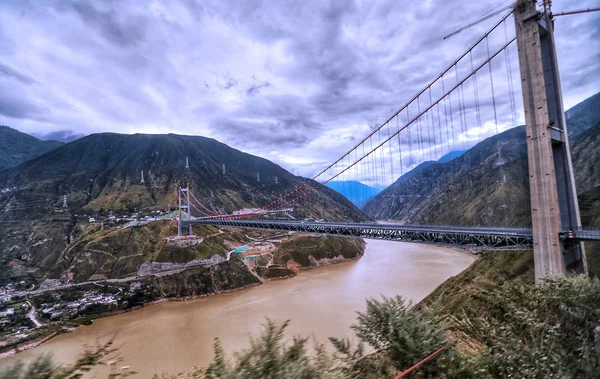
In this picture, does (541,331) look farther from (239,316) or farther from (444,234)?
(239,316)

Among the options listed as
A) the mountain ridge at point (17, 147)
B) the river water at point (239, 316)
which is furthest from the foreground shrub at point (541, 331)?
the mountain ridge at point (17, 147)

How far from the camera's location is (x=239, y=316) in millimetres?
21312

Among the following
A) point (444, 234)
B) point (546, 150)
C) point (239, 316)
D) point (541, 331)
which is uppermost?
point (546, 150)

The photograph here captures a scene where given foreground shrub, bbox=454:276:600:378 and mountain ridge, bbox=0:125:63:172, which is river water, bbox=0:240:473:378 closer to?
foreground shrub, bbox=454:276:600:378

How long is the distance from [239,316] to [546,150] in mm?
20097

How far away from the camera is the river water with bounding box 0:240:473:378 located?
15336mm

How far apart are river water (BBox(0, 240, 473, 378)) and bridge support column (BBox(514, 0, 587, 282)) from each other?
29.4ft

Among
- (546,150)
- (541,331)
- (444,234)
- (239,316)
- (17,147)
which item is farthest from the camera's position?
(17,147)

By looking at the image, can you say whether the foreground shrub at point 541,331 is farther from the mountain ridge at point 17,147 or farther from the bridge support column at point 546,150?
the mountain ridge at point 17,147

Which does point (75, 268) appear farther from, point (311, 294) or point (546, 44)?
point (546, 44)

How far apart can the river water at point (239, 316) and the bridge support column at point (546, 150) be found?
29.4 ft

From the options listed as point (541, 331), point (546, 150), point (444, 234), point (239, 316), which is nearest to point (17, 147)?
point (239, 316)

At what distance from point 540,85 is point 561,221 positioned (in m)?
4.86

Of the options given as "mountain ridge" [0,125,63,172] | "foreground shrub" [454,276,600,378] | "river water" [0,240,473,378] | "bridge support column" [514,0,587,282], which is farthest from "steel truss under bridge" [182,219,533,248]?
"mountain ridge" [0,125,63,172]
